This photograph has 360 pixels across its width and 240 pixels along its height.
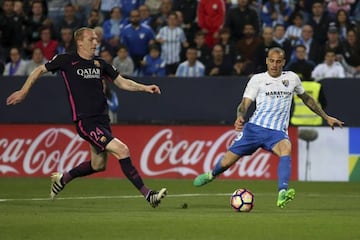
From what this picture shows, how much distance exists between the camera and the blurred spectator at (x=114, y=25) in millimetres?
25469

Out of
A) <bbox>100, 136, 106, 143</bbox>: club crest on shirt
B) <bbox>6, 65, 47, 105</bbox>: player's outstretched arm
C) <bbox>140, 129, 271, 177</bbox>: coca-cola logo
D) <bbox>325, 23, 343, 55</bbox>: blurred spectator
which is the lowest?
<bbox>140, 129, 271, 177</bbox>: coca-cola logo

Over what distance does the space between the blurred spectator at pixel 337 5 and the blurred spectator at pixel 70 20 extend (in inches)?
226

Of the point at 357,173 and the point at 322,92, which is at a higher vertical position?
the point at 322,92

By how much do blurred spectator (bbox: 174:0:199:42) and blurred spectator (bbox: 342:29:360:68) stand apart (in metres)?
3.59

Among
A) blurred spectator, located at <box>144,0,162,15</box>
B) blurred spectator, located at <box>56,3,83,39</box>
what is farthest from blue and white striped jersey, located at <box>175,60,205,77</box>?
blurred spectator, located at <box>56,3,83,39</box>

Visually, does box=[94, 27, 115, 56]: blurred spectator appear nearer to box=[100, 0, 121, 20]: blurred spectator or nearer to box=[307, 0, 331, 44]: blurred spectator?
box=[100, 0, 121, 20]: blurred spectator

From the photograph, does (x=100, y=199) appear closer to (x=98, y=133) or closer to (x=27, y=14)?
(x=98, y=133)

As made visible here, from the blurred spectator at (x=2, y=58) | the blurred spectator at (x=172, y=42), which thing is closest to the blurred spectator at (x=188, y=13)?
the blurred spectator at (x=172, y=42)

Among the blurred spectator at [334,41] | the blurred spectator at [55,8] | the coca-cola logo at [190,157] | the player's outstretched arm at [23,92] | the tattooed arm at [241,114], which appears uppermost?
the player's outstretched arm at [23,92]

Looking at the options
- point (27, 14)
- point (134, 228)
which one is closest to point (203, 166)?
point (27, 14)

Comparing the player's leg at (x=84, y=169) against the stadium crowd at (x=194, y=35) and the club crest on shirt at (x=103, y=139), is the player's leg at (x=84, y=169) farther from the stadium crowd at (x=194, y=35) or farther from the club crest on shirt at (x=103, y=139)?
the stadium crowd at (x=194, y=35)

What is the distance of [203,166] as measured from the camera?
22.0 m

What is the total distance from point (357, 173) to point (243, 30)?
15.5ft

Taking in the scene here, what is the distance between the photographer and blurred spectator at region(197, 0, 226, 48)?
2511 centimetres
